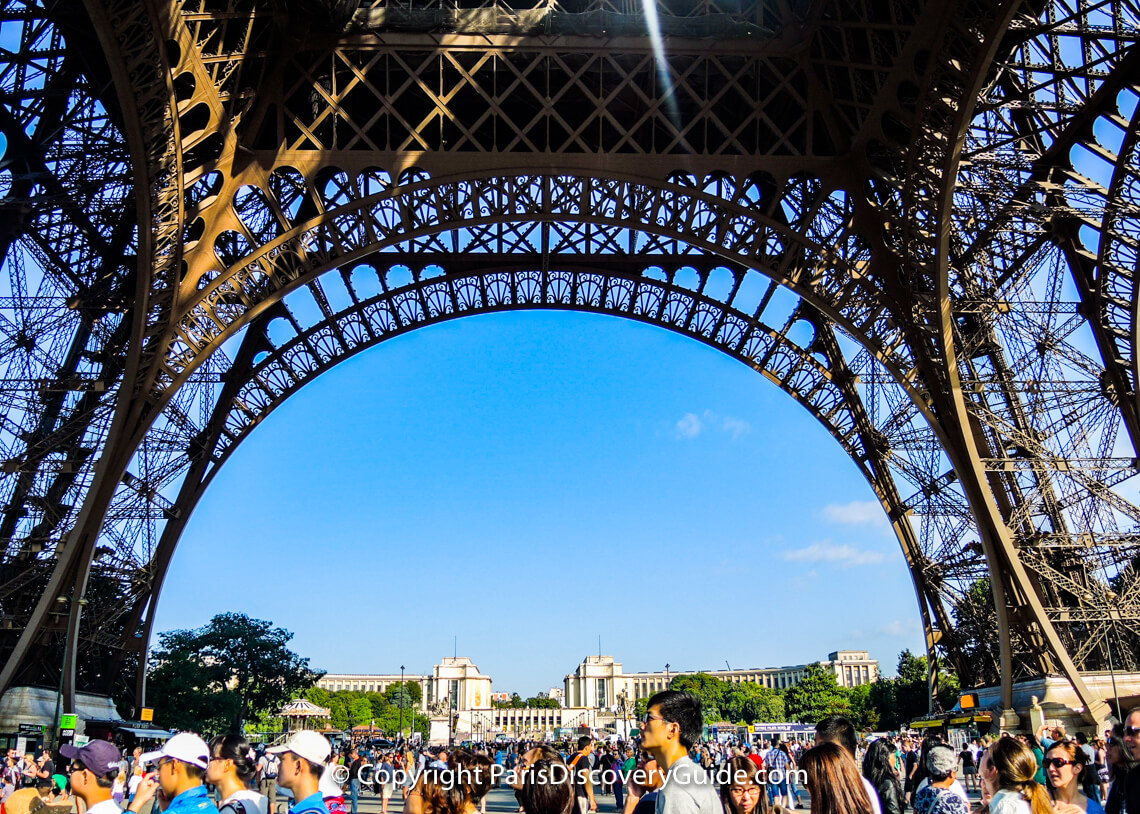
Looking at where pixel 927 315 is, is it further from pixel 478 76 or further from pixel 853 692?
pixel 853 692

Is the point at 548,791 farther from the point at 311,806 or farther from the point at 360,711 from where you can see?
the point at 360,711

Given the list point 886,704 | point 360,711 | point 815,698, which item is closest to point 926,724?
point 886,704

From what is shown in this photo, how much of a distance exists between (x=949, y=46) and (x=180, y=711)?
43.3m

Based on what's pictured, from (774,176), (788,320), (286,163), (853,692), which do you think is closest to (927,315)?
(774,176)

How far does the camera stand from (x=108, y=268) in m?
27.8

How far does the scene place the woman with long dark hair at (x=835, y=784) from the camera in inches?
175

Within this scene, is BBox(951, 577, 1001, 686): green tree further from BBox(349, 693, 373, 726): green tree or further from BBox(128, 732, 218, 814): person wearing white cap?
BBox(349, 693, 373, 726): green tree

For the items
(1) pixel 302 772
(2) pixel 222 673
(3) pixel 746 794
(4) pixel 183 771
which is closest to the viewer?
(1) pixel 302 772

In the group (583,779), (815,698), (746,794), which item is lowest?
(815,698)

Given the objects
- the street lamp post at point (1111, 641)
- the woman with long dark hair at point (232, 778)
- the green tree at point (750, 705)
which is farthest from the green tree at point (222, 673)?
the green tree at point (750, 705)

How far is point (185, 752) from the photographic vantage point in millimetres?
5523

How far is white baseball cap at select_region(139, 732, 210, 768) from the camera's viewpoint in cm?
550

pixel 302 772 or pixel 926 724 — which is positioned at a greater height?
pixel 302 772

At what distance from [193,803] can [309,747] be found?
29.1 inches
